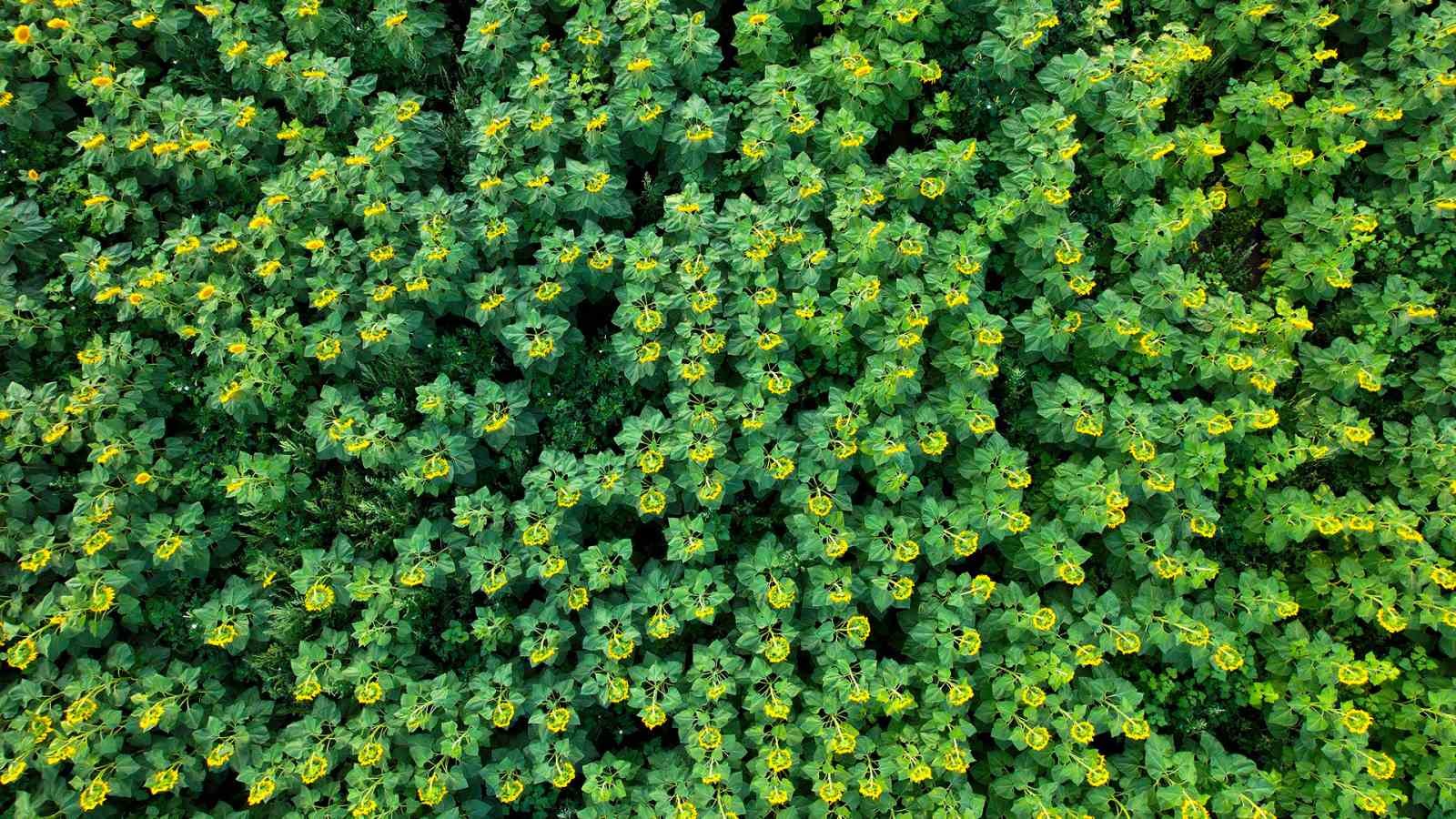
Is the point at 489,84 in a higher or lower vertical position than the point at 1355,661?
higher

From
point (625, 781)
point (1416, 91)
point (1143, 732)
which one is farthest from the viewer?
point (1416, 91)

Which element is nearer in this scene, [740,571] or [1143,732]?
[1143,732]

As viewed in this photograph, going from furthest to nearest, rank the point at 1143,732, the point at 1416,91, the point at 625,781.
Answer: the point at 1416,91 → the point at 625,781 → the point at 1143,732

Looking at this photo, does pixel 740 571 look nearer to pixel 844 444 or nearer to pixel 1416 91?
pixel 844 444

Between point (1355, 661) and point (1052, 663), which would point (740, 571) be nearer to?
point (1052, 663)

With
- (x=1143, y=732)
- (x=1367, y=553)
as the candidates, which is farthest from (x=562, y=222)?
(x=1367, y=553)

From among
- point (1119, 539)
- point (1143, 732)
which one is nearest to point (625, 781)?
point (1143, 732)

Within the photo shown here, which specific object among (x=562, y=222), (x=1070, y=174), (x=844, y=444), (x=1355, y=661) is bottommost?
(x=1355, y=661)
